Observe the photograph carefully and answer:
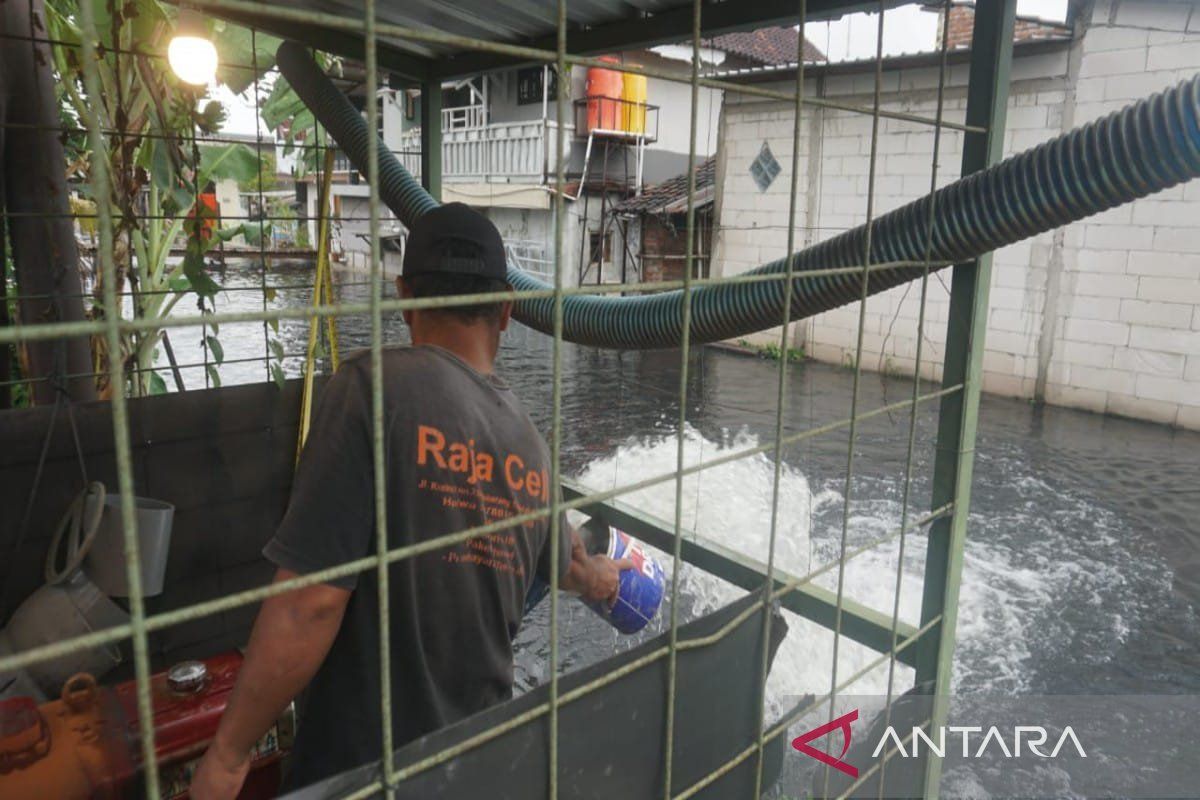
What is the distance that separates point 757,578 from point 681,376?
50.3 inches

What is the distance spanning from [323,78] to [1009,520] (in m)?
5.91

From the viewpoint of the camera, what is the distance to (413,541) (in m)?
1.42

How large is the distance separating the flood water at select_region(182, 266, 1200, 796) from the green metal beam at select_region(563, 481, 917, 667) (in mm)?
426

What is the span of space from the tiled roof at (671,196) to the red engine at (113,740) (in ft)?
39.8

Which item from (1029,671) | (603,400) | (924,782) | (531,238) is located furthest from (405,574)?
(531,238)

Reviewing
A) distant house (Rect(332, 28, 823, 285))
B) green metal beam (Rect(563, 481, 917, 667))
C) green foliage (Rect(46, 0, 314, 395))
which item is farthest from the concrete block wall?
green metal beam (Rect(563, 481, 917, 667))

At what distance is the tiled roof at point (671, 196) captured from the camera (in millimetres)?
13695

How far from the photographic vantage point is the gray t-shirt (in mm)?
1325

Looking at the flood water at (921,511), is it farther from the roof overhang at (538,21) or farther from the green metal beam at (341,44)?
the green metal beam at (341,44)

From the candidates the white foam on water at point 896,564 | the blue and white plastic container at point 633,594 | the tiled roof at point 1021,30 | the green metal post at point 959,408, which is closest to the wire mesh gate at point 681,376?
the green metal post at point 959,408

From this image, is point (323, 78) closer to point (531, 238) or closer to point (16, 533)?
point (16, 533)

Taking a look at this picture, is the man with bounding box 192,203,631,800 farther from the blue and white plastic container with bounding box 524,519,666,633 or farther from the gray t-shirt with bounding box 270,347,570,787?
the blue and white plastic container with bounding box 524,519,666,633

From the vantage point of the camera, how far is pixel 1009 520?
6.48 metres

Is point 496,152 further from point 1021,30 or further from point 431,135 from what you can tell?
point 431,135
